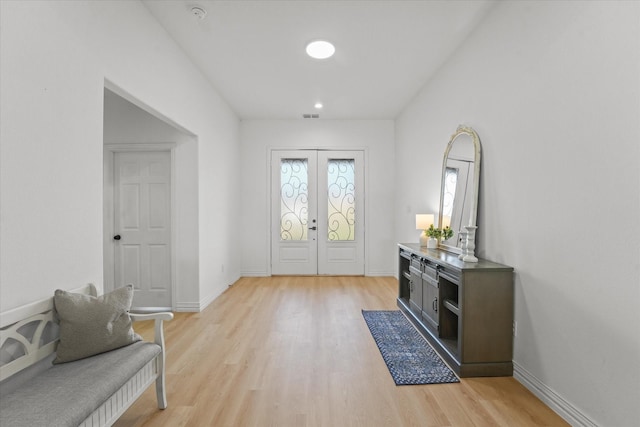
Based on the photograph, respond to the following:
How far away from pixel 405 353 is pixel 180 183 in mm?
3167

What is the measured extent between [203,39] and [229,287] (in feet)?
11.7

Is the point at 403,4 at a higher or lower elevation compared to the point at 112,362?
higher

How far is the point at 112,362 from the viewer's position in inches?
65.6

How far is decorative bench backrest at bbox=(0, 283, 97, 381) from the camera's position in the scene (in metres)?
1.49

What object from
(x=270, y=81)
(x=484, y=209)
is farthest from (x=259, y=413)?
(x=270, y=81)

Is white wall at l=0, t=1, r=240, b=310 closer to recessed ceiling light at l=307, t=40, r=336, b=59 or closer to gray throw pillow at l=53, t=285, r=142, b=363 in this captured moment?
gray throw pillow at l=53, t=285, r=142, b=363

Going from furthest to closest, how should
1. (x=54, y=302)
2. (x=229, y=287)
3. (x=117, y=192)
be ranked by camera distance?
(x=229, y=287), (x=117, y=192), (x=54, y=302)

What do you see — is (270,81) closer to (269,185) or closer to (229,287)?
(269,185)

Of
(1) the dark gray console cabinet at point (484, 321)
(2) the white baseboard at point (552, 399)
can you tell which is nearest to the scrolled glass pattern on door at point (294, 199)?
(1) the dark gray console cabinet at point (484, 321)

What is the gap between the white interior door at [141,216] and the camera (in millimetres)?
4078

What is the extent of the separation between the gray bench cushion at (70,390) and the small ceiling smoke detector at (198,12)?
2616 mm

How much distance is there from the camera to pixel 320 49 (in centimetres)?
340

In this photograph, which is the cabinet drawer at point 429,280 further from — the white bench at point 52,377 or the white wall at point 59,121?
the white wall at point 59,121

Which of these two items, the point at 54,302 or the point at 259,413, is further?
the point at 259,413
